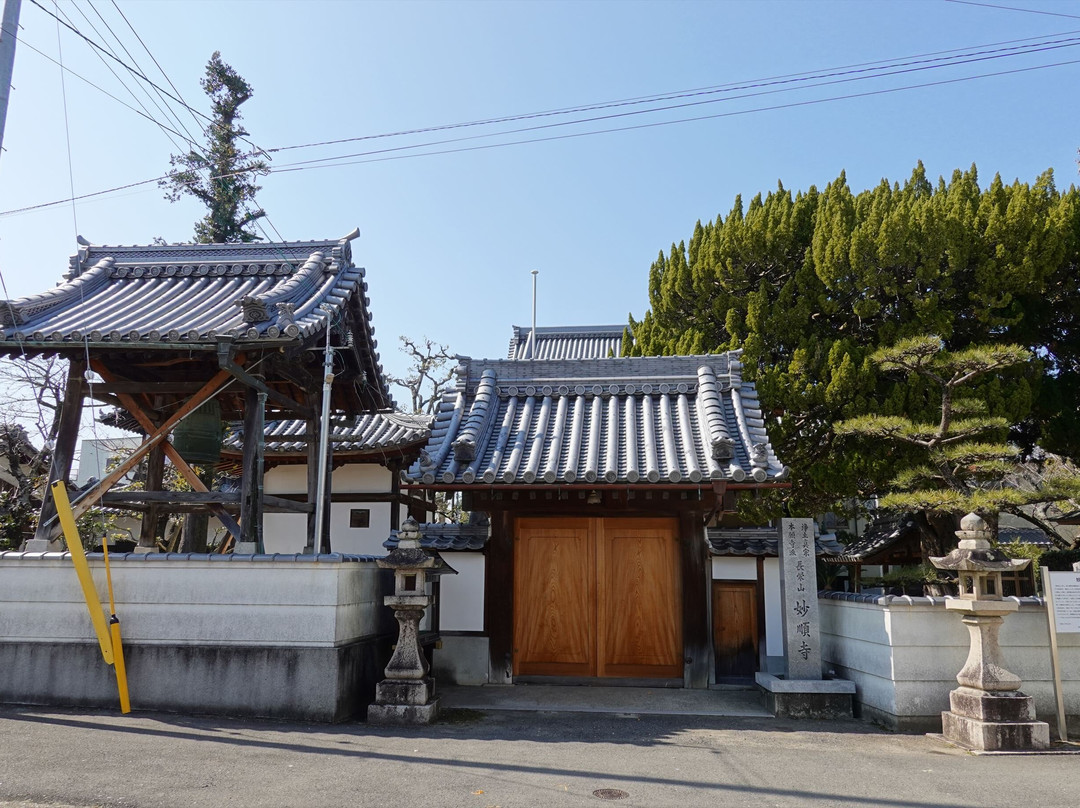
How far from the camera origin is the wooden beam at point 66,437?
365 inches

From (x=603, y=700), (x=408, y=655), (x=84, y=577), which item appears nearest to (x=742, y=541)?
(x=603, y=700)

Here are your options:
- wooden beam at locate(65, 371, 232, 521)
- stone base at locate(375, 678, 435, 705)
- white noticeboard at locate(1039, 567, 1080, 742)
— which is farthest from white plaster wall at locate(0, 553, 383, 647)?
white noticeboard at locate(1039, 567, 1080, 742)

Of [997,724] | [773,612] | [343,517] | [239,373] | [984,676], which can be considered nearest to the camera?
[997,724]

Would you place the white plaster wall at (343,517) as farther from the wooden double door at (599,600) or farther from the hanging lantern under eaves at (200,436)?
the hanging lantern under eaves at (200,436)

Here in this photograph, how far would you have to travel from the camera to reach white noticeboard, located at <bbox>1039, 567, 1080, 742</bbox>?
777 centimetres

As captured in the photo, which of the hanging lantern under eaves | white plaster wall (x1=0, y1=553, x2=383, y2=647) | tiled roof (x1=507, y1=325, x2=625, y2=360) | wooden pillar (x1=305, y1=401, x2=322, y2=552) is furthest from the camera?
tiled roof (x1=507, y1=325, x2=625, y2=360)

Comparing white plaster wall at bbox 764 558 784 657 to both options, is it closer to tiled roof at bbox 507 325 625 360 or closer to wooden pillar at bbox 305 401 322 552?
wooden pillar at bbox 305 401 322 552

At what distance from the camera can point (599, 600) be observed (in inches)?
430

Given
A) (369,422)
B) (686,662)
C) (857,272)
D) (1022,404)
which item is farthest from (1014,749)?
(369,422)

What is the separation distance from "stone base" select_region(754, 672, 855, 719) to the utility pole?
1037cm

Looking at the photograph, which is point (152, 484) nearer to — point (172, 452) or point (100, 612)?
point (172, 452)

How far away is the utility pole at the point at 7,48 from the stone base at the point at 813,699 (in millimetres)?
10375

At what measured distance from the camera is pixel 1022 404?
44.7 ft

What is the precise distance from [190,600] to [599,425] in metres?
6.16
